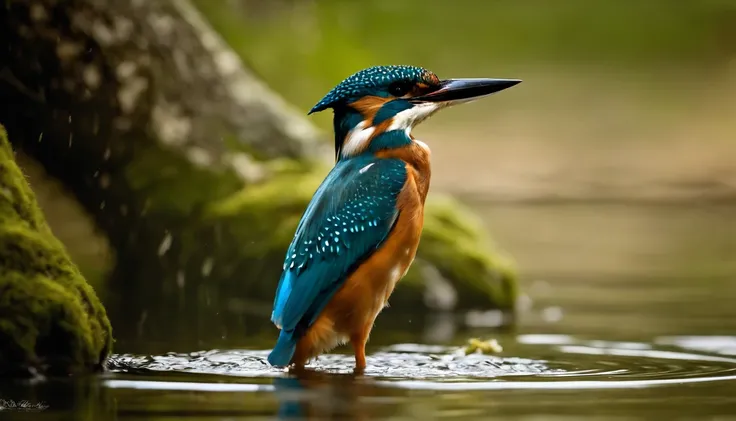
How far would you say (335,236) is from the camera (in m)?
6.66

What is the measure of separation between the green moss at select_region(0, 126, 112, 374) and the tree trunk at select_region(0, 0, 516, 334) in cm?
368

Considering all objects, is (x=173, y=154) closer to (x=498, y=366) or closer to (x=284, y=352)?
(x=284, y=352)

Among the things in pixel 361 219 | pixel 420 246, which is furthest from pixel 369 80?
pixel 420 246

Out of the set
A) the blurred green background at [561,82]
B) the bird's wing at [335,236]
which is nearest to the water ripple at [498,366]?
the bird's wing at [335,236]

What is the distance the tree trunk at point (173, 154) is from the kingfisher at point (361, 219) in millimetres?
2992

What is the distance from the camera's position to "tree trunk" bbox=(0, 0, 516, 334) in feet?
33.0

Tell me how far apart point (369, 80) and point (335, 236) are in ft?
3.03

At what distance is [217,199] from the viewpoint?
35.3ft

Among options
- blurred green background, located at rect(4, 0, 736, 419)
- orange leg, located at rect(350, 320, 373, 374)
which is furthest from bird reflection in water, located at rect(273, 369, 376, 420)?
blurred green background, located at rect(4, 0, 736, 419)

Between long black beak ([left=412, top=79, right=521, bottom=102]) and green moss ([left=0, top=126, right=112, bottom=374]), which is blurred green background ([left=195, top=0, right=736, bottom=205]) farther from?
green moss ([left=0, top=126, right=112, bottom=374])

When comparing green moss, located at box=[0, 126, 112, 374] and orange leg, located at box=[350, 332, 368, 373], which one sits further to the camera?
orange leg, located at box=[350, 332, 368, 373]

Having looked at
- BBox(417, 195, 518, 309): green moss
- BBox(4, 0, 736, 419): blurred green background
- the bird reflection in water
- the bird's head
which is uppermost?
BBox(4, 0, 736, 419): blurred green background

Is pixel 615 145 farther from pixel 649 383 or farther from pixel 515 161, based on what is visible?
pixel 649 383

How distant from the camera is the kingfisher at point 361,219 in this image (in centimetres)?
658
